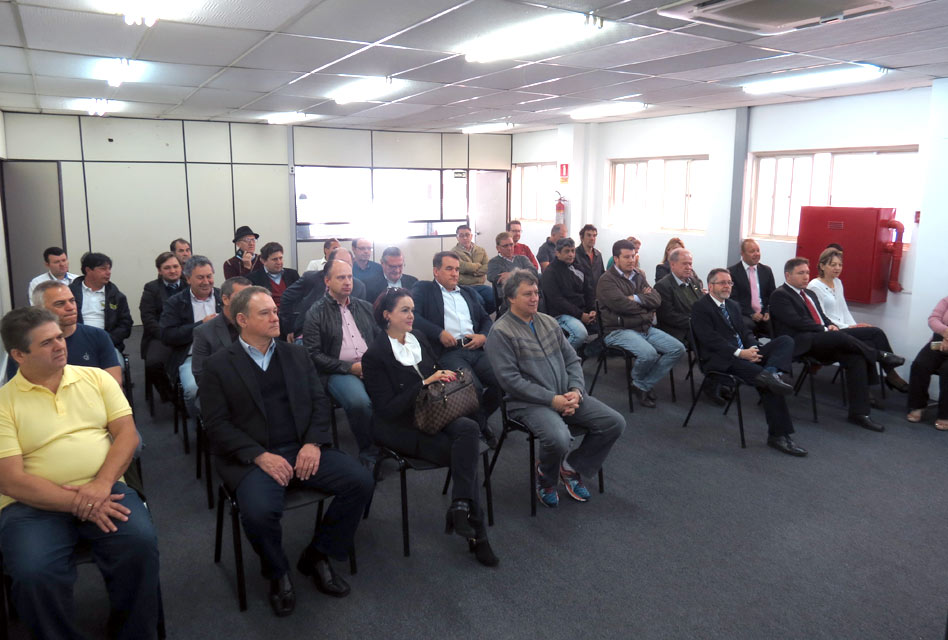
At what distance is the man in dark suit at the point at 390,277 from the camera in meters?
5.59

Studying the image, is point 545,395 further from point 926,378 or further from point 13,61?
point 13,61

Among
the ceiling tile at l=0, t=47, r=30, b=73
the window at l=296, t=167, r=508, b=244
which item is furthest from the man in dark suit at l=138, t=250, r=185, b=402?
the window at l=296, t=167, r=508, b=244

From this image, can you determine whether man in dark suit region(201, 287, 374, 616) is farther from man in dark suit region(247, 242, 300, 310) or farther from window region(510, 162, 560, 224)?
window region(510, 162, 560, 224)

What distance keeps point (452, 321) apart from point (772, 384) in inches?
90.2

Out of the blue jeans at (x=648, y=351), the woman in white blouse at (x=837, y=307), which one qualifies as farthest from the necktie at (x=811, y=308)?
the blue jeans at (x=648, y=351)

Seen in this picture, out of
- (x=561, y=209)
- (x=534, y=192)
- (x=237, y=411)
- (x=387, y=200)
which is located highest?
(x=534, y=192)

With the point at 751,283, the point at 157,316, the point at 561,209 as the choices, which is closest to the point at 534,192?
the point at 561,209

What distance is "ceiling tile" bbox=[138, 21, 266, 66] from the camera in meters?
4.04

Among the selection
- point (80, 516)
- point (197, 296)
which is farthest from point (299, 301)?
point (80, 516)

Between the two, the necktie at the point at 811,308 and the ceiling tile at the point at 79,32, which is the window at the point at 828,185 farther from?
the ceiling tile at the point at 79,32

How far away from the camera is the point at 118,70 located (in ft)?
17.6

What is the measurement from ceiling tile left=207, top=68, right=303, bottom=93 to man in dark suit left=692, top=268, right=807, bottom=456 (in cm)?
398

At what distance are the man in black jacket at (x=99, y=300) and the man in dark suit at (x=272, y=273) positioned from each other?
1106mm

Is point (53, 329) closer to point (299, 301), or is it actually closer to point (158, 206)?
point (299, 301)
